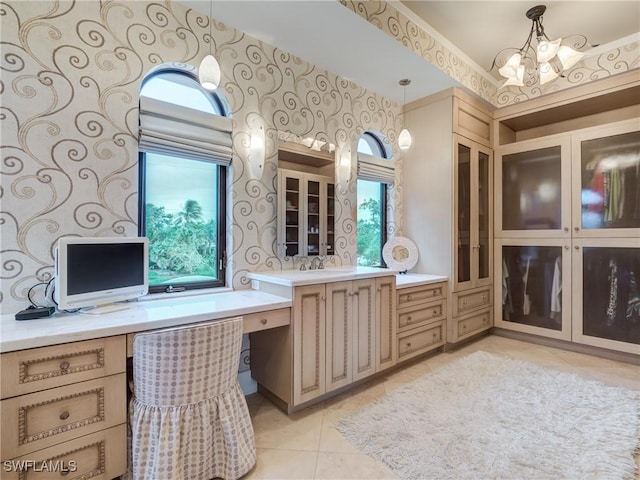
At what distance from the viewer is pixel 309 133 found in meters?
2.68

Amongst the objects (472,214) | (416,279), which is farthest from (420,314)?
(472,214)

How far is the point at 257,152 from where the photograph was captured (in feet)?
7.74

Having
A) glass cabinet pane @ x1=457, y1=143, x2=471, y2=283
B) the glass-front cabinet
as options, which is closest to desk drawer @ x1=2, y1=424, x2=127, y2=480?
the glass-front cabinet

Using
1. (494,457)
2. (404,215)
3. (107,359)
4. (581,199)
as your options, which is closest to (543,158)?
(581,199)

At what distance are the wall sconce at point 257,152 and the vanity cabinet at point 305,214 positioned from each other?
0.16 meters

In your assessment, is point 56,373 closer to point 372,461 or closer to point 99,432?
point 99,432

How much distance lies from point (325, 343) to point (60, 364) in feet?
4.61

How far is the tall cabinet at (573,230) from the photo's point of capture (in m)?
2.83

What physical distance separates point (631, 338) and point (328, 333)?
2897mm

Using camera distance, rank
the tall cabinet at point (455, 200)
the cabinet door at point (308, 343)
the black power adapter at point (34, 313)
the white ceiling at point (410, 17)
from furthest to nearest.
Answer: the tall cabinet at point (455, 200) → the white ceiling at point (410, 17) → the cabinet door at point (308, 343) → the black power adapter at point (34, 313)

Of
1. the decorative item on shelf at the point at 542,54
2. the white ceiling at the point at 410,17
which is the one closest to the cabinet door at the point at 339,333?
the white ceiling at the point at 410,17

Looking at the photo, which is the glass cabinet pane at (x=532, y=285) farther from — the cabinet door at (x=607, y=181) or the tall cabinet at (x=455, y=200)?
the cabinet door at (x=607, y=181)

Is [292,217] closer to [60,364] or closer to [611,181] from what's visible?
[60,364]

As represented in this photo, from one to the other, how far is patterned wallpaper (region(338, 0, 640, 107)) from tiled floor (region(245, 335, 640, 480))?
8.87ft
